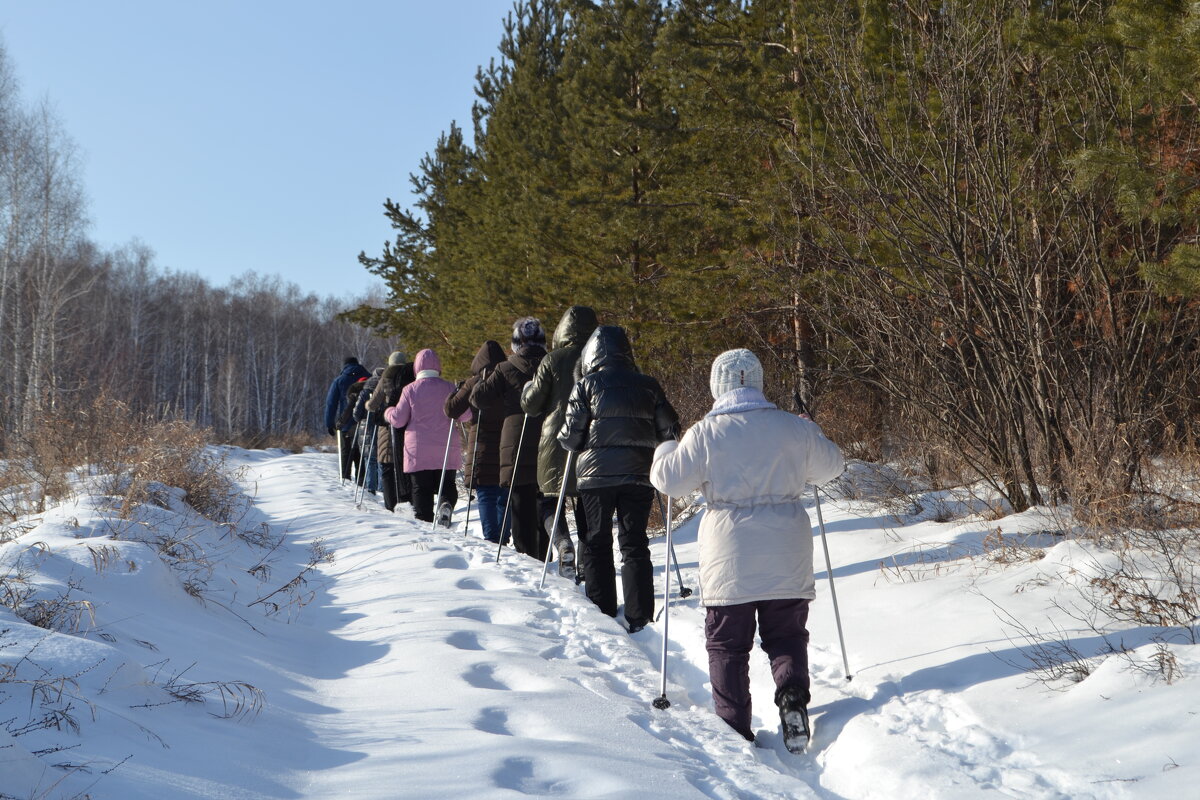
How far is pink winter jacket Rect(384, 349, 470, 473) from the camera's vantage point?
402 inches

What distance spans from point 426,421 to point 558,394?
3.58m

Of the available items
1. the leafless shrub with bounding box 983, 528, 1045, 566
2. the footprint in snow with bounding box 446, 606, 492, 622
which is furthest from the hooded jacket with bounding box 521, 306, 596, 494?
the leafless shrub with bounding box 983, 528, 1045, 566

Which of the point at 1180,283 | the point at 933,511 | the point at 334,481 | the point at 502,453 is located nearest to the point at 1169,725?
the point at 1180,283

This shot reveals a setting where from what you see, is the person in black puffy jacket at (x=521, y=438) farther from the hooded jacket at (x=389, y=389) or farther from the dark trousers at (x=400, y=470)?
the hooded jacket at (x=389, y=389)

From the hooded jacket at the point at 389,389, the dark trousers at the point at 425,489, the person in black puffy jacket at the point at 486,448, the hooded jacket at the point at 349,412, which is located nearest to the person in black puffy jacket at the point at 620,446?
the person in black puffy jacket at the point at 486,448

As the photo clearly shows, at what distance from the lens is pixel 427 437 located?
401 inches

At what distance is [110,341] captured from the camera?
52.2 m

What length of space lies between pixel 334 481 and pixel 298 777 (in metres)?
14.3

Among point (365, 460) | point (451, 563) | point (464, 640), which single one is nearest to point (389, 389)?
point (365, 460)

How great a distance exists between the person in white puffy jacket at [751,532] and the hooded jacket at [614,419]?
164 centimetres

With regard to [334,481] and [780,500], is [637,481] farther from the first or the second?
[334,481]

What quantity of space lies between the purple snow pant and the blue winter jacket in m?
12.0

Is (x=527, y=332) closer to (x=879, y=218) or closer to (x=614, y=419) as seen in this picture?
(x=614, y=419)

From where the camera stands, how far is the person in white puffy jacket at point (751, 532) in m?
3.91
